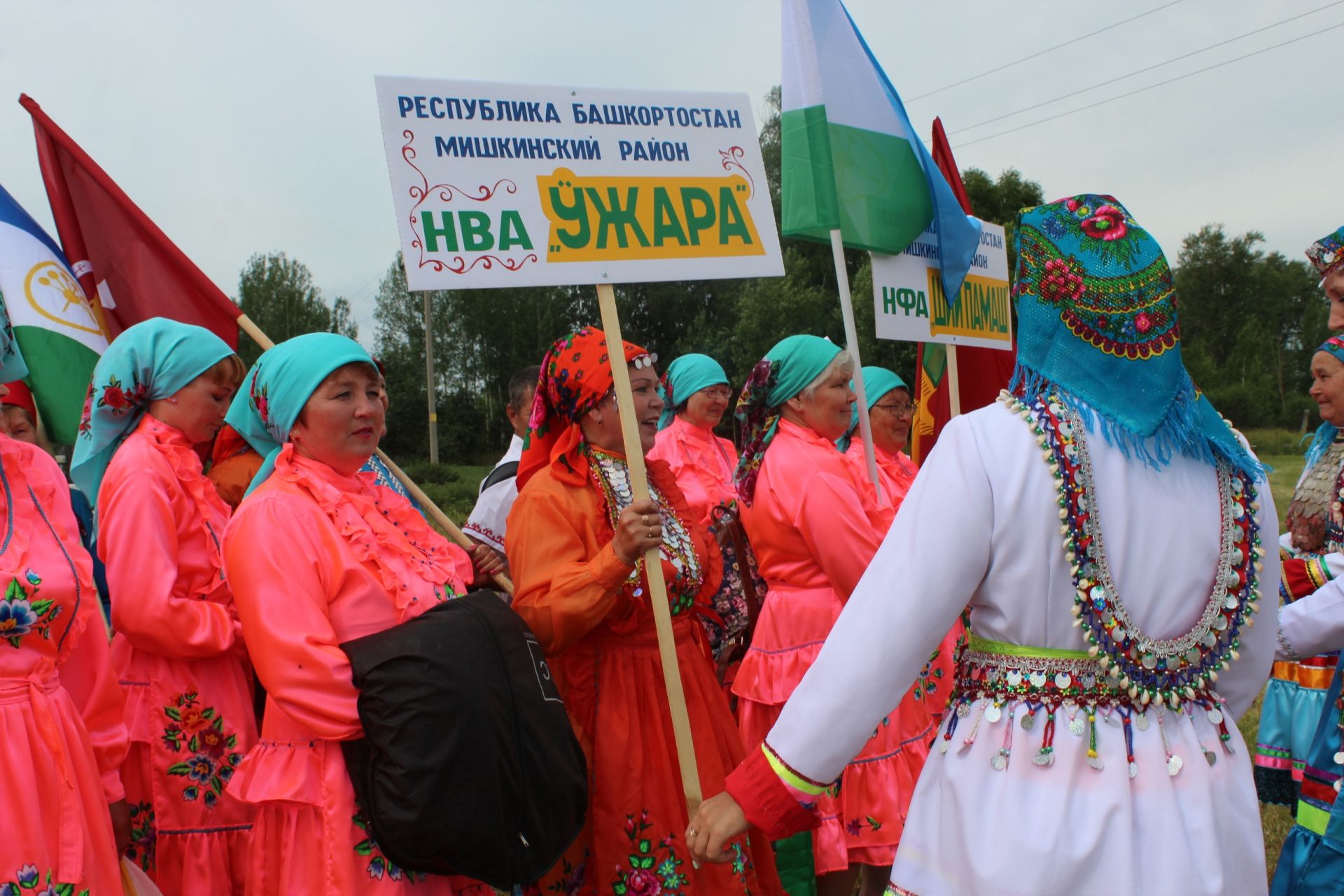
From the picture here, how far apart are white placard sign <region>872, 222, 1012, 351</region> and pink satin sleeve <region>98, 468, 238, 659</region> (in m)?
2.86

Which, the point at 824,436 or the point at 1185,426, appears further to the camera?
the point at 824,436

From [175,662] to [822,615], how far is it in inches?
95.9

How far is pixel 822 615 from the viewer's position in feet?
14.4

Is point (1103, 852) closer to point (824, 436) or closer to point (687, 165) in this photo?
point (687, 165)

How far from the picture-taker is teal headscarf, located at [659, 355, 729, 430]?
26.1 feet

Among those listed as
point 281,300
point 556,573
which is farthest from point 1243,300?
point 556,573

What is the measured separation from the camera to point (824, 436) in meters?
4.76

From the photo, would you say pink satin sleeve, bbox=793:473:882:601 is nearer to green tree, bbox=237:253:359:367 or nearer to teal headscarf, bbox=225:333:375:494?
teal headscarf, bbox=225:333:375:494

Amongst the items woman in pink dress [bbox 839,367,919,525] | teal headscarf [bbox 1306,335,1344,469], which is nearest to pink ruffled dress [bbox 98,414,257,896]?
woman in pink dress [bbox 839,367,919,525]

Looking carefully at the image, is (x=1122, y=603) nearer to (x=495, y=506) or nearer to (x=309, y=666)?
Answer: (x=309, y=666)

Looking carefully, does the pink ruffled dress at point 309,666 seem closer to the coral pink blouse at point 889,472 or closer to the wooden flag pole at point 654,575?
the wooden flag pole at point 654,575

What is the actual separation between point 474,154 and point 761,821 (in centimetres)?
202

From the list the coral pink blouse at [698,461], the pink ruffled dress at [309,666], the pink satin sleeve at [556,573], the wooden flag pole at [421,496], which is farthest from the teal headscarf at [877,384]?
the pink ruffled dress at [309,666]

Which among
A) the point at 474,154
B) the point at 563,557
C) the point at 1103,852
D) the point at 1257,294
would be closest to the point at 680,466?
the point at 563,557
